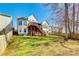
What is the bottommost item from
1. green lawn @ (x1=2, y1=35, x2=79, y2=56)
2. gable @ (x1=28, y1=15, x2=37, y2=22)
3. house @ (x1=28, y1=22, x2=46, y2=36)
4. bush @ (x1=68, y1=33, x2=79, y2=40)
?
green lawn @ (x1=2, y1=35, x2=79, y2=56)

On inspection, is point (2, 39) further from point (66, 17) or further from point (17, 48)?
point (66, 17)

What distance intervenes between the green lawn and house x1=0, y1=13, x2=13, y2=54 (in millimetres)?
48

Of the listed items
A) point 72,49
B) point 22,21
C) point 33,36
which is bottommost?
point 72,49

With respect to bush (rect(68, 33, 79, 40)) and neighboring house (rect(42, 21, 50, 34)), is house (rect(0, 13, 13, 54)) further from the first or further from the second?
bush (rect(68, 33, 79, 40))

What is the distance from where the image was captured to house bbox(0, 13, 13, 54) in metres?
1.90

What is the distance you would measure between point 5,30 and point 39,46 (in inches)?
14.4

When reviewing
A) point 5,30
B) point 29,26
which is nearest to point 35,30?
point 29,26

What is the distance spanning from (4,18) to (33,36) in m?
0.33

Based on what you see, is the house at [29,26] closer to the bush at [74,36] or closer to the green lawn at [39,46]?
the green lawn at [39,46]

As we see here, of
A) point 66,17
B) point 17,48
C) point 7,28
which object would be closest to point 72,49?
point 66,17

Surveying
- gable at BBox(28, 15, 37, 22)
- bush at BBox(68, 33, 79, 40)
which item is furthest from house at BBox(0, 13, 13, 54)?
bush at BBox(68, 33, 79, 40)

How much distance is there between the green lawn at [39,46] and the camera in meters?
1.91

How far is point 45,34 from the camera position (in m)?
1.95

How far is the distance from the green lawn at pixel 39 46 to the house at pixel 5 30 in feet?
0.16
